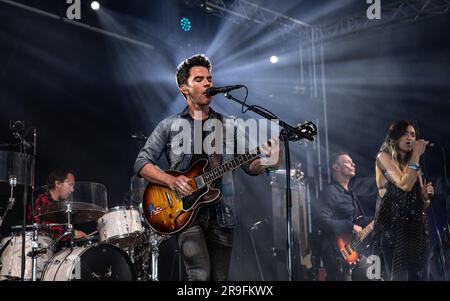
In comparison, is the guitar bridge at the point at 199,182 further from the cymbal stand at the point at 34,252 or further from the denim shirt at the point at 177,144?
the cymbal stand at the point at 34,252

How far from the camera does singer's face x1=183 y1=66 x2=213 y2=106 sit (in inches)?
172

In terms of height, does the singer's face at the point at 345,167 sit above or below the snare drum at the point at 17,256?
above

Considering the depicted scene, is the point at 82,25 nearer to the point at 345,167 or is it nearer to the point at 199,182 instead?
the point at 345,167

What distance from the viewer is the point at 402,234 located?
537 cm

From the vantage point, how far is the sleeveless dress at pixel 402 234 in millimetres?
5297

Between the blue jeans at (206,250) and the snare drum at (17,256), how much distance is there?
359 cm

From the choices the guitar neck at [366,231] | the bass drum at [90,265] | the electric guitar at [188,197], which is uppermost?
the electric guitar at [188,197]

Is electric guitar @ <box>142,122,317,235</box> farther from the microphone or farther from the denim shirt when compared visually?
the microphone

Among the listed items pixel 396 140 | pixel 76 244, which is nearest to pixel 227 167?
pixel 396 140

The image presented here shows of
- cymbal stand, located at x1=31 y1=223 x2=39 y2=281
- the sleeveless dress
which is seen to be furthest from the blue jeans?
cymbal stand, located at x1=31 y1=223 x2=39 y2=281

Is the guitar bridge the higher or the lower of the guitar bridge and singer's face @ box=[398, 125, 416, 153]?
the lower

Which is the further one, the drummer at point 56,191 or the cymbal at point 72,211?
the drummer at point 56,191

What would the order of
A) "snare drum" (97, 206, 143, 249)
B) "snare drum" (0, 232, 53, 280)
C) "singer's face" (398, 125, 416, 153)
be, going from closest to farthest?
"singer's face" (398, 125, 416, 153)
"snare drum" (0, 232, 53, 280)
"snare drum" (97, 206, 143, 249)

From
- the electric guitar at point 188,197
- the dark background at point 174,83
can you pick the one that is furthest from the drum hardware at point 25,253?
the electric guitar at point 188,197
